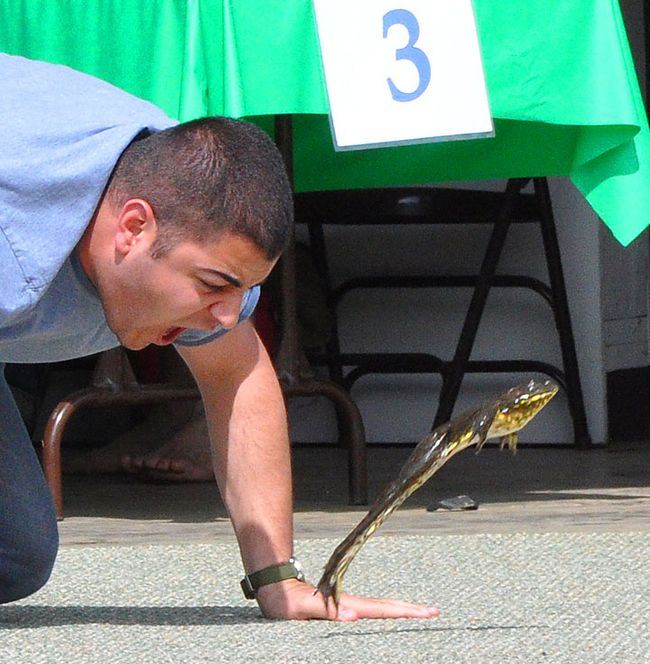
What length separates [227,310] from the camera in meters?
1.58

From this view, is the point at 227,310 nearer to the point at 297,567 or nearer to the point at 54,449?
the point at 297,567

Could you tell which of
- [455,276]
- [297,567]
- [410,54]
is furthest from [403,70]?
[455,276]

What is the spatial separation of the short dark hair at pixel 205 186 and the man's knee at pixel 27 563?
0.51 m

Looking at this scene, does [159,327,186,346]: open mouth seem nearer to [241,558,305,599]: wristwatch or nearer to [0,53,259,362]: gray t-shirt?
[0,53,259,362]: gray t-shirt

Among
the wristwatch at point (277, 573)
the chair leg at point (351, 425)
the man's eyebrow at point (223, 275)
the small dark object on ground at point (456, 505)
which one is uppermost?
the man's eyebrow at point (223, 275)

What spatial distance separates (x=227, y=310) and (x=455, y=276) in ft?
7.94

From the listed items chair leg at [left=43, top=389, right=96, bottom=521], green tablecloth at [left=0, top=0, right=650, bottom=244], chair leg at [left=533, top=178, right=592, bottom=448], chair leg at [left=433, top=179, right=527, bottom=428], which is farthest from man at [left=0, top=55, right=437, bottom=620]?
chair leg at [left=533, top=178, right=592, bottom=448]

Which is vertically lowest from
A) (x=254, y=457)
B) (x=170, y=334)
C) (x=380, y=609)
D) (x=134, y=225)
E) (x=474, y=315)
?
(x=474, y=315)

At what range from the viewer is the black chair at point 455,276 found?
11.7 feet

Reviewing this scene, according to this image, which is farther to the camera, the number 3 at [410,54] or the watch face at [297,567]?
the number 3 at [410,54]

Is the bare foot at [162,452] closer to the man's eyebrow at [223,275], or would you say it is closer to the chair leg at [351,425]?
the chair leg at [351,425]

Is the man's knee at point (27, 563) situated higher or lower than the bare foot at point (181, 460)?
higher

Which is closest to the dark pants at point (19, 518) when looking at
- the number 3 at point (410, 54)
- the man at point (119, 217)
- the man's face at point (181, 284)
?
the man at point (119, 217)

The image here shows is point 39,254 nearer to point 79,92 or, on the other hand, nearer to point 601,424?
point 79,92
